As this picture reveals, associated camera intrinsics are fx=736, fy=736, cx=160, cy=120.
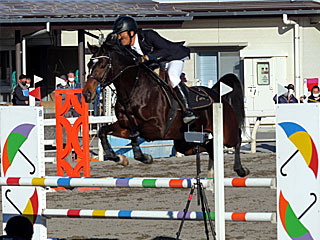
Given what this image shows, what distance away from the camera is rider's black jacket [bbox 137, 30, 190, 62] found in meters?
7.88

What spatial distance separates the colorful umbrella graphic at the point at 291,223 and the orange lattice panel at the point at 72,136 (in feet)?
16.6

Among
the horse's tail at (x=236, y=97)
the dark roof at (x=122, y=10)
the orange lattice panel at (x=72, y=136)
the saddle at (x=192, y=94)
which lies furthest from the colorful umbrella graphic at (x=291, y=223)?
the dark roof at (x=122, y=10)

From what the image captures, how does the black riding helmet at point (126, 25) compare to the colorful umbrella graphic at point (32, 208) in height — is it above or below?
above

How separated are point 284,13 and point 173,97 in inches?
522

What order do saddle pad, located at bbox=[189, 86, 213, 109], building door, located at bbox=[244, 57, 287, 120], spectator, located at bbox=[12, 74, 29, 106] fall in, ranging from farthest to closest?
building door, located at bbox=[244, 57, 287, 120] → spectator, located at bbox=[12, 74, 29, 106] → saddle pad, located at bbox=[189, 86, 213, 109]

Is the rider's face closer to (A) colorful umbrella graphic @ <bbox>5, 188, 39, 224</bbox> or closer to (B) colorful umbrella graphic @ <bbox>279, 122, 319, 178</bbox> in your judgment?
(A) colorful umbrella graphic @ <bbox>5, 188, 39, 224</bbox>

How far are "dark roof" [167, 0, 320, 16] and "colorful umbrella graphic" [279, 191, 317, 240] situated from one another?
15.5 metres

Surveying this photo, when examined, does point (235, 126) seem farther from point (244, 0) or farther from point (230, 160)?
point (244, 0)

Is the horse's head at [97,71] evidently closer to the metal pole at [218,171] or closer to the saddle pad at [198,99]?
the saddle pad at [198,99]

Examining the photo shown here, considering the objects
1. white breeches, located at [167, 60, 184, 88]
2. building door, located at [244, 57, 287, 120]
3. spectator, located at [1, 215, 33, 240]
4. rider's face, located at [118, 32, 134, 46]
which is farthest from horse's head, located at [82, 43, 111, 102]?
building door, located at [244, 57, 287, 120]

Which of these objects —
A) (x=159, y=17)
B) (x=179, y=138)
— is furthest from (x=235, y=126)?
(x=159, y=17)

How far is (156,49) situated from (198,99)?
92 cm

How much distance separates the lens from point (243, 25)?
70.3ft

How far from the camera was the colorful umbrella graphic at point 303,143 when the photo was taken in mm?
4883
